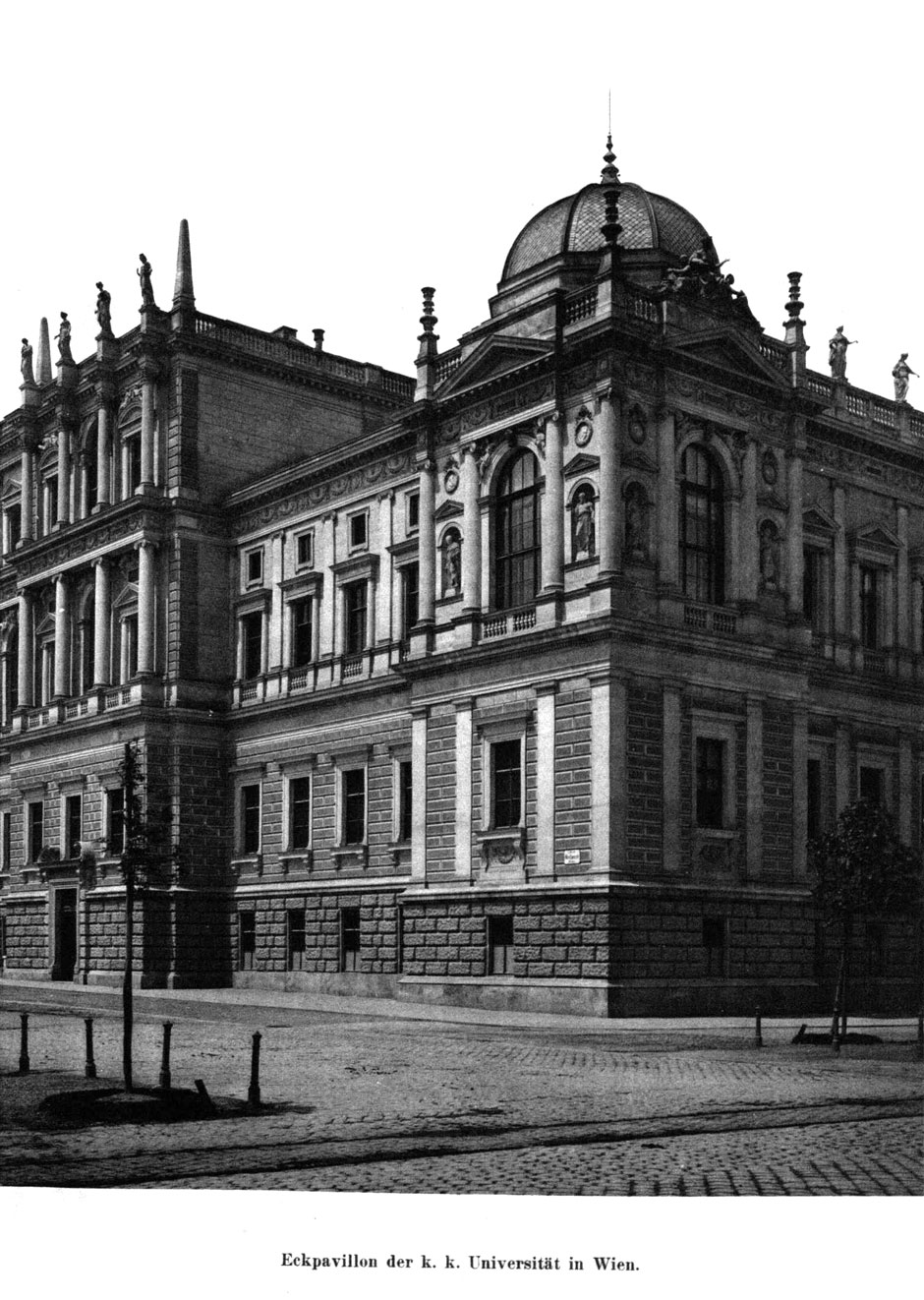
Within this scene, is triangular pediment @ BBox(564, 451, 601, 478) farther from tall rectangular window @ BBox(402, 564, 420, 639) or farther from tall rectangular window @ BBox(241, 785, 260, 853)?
tall rectangular window @ BBox(241, 785, 260, 853)

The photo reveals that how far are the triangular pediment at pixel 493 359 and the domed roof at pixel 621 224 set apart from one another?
463 centimetres

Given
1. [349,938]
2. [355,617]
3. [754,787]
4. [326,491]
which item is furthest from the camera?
[326,491]

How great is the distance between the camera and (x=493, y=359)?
43781 mm

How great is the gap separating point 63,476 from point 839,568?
95.1 ft

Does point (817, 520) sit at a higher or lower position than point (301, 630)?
higher

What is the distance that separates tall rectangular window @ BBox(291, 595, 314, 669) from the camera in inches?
2096

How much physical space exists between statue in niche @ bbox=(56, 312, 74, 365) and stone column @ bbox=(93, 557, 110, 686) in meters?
8.48

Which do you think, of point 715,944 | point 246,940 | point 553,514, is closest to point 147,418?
point 246,940

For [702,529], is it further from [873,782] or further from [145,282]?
[145,282]

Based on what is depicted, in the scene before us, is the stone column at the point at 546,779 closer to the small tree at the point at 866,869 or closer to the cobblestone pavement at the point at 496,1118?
the small tree at the point at 866,869

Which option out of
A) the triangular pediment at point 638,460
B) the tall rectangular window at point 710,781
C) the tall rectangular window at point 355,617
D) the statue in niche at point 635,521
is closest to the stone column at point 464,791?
the tall rectangular window at point 710,781

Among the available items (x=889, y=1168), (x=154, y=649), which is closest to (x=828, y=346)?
(x=154, y=649)

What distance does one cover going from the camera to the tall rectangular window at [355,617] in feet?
167

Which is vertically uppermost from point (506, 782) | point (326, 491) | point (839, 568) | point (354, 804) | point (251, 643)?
point (326, 491)
